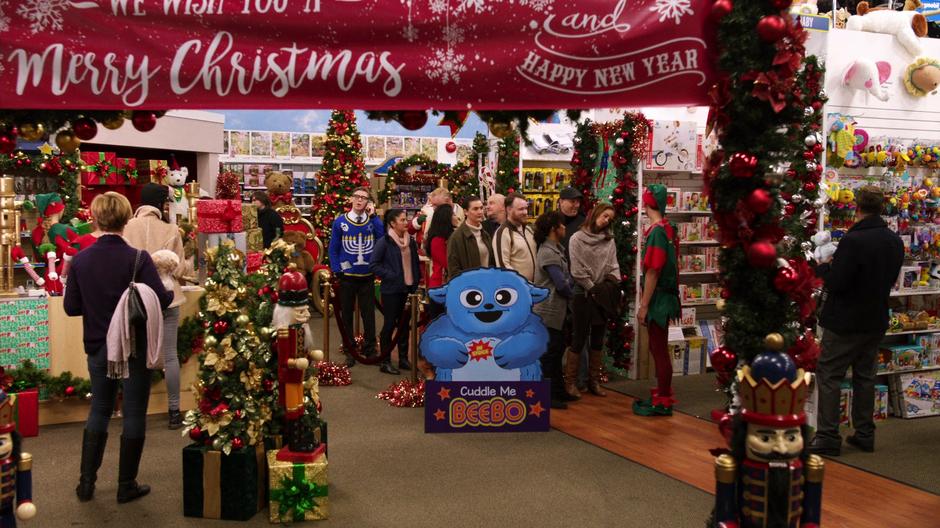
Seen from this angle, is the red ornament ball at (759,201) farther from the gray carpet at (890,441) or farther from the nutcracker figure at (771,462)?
the gray carpet at (890,441)

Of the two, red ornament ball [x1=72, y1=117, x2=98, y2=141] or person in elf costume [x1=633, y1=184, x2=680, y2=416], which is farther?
person in elf costume [x1=633, y1=184, x2=680, y2=416]

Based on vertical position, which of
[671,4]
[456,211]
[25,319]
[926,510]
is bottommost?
[926,510]

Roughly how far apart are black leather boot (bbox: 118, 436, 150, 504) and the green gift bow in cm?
76

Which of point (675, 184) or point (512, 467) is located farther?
point (675, 184)

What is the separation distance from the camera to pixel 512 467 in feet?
15.7

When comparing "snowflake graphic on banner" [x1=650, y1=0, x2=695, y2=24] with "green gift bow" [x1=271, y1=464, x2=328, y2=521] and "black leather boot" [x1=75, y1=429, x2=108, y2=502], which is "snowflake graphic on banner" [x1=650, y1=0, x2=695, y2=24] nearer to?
"green gift bow" [x1=271, y1=464, x2=328, y2=521]

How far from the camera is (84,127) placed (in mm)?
2900

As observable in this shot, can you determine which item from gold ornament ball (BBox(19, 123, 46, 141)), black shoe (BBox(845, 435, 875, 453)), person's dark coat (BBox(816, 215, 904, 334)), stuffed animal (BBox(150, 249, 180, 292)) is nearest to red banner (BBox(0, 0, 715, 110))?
gold ornament ball (BBox(19, 123, 46, 141))

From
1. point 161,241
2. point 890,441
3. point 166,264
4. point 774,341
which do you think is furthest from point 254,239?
point 774,341

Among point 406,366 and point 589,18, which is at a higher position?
point 589,18

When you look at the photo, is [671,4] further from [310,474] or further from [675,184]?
[675,184]

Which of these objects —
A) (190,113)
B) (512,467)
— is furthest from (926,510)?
(190,113)

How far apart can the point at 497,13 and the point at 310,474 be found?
230 cm

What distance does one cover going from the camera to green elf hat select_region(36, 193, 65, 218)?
6.70 meters
